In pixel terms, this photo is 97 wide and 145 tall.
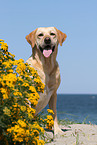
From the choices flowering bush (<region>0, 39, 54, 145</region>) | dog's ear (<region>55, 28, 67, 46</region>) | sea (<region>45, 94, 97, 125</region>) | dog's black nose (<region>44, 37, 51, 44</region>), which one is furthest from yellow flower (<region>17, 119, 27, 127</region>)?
sea (<region>45, 94, 97, 125</region>)

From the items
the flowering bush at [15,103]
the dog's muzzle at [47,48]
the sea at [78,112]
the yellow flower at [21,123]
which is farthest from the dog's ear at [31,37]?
the yellow flower at [21,123]

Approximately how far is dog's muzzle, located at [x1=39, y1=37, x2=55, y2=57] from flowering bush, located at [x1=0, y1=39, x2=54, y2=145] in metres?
1.57

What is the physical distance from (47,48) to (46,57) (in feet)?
0.79

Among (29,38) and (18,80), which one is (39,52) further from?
(18,80)

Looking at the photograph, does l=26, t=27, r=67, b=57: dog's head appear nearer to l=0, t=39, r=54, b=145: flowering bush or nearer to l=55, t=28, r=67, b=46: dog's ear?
l=55, t=28, r=67, b=46: dog's ear

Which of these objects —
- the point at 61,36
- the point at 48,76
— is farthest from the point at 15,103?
→ the point at 61,36

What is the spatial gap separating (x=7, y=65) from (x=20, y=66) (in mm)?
213

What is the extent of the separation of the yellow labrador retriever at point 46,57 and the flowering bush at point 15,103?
Answer: 159 cm

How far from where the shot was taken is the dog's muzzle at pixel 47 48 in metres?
5.25

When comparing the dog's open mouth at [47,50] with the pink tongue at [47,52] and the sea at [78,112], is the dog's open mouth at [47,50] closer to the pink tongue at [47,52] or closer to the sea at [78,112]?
the pink tongue at [47,52]

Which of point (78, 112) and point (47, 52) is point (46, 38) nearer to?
point (47, 52)

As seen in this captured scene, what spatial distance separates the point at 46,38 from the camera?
5230mm

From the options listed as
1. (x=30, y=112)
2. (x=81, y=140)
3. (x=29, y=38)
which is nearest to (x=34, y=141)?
(x=30, y=112)

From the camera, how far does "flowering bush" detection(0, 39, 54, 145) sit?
125 inches
